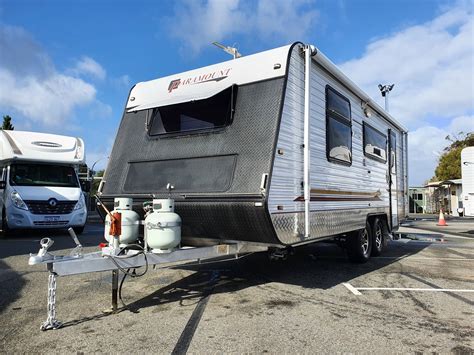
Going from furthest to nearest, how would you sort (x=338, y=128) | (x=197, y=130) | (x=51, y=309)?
1. (x=338, y=128)
2. (x=197, y=130)
3. (x=51, y=309)

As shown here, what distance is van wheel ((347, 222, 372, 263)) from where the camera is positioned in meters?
7.76

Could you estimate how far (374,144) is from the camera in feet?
28.2

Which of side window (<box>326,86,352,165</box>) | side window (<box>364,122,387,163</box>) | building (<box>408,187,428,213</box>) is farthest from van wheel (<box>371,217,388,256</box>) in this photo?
building (<box>408,187,428,213</box>)

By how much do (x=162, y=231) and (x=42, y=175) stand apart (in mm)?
9179

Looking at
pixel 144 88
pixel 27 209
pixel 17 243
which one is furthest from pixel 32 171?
pixel 144 88

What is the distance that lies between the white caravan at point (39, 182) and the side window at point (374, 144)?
877cm

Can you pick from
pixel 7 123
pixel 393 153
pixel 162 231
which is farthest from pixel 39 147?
pixel 7 123

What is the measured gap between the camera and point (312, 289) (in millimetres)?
5891

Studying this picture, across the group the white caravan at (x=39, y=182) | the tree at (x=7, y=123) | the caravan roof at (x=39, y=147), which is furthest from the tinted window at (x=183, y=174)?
the tree at (x=7, y=123)

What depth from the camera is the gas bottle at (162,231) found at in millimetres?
4715

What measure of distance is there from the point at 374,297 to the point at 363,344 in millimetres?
1776

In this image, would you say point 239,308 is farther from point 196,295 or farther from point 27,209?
point 27,209

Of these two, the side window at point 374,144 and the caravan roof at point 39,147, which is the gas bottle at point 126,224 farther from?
the caravan roof at point 39,147

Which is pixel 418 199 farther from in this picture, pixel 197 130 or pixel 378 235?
pixel 197 130
